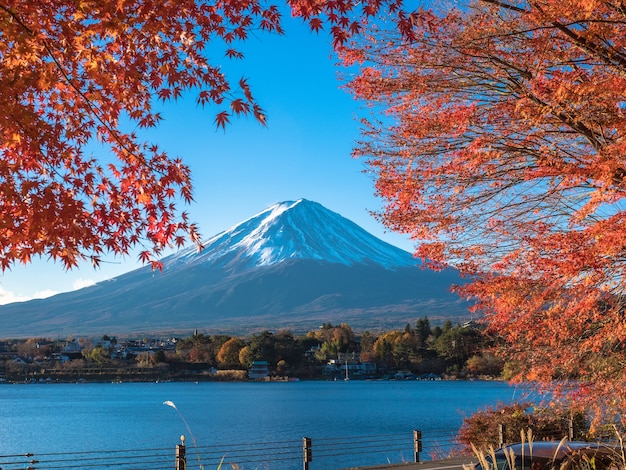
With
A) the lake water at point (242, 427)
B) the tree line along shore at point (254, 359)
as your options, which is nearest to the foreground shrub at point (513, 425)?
the lake water at point (242, 427)

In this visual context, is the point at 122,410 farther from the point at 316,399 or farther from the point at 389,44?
the point at 389,44

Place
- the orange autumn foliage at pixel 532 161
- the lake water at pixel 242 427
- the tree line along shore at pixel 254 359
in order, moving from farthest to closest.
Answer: the tree line along shore at pixel 254 359 < the lake water at pixel 242 427 < the orange autumn foliage at pixel 532 161

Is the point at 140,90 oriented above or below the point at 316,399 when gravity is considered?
above

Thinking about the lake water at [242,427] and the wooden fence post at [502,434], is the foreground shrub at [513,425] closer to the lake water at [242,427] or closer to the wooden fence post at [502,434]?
Result: the wooden fence post at [502,434]

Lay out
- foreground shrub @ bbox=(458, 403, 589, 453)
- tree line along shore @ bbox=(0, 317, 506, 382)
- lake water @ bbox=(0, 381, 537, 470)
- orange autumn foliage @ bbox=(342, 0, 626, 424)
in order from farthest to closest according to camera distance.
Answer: tree line along shore @ bbox=(0, 317, 506, 382), lake water @ bbox=(0, 381, 537, 470), foreground shrub @ bbox=(458, 403, 589, 453), orange autumn foliage @ bbox=(342, 0, 626, 424)

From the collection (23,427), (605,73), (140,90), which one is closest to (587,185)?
(605,73)

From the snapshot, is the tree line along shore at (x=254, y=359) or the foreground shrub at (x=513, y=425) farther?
the tree line along shore at (x=254, y=359)

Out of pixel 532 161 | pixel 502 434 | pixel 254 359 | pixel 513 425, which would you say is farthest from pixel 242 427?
pixel 254 359

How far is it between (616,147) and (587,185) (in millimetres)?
2346

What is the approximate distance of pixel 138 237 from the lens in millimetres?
8477

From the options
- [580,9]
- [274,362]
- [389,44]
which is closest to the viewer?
[580,9]

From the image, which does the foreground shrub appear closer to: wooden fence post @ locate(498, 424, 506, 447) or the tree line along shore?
wooden fence post @ locate(498, 424, 506, 447)

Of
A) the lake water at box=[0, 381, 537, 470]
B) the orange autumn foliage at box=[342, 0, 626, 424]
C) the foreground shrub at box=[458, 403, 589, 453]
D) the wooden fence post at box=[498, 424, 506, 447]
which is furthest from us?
the lake water at box=[0, 381, 537, 470]

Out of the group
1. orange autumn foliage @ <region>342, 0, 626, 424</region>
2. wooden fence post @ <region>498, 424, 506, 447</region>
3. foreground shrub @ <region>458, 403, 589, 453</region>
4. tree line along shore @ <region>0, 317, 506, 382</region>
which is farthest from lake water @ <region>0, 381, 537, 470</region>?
tree line along shore @ <region>0, 317, 506, 382</region>
